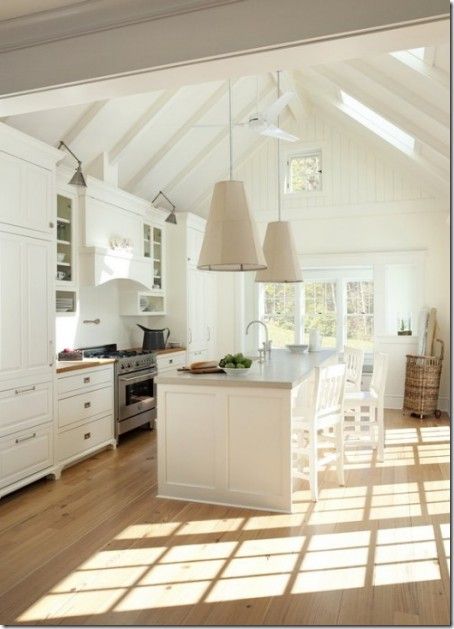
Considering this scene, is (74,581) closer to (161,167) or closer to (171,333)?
(171,333)

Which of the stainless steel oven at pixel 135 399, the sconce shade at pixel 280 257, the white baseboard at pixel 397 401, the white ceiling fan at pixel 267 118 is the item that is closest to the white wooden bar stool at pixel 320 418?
the sconce shade at pixel 280 257

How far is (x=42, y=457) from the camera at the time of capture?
159 inches

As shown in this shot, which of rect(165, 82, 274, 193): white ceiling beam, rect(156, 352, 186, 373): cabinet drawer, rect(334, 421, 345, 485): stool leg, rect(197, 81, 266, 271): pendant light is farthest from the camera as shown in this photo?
rect(165, 82, 274, 193): white ceiling beam

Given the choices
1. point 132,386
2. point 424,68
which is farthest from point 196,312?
Result: point 424,68

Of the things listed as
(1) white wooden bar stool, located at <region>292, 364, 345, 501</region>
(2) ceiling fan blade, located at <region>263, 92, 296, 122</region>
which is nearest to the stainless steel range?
(1) white wooden bar stool, located at <region>292, 364, 345, 501</region>

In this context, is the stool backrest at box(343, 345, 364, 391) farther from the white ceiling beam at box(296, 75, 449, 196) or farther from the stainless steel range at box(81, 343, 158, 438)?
the white ceiling beam at box(296, 75, 449, 196)

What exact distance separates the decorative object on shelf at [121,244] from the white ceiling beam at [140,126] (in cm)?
84

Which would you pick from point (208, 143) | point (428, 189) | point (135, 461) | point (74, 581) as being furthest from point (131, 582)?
point (428, 189)

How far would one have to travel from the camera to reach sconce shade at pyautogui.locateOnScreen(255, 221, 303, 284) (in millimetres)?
5020

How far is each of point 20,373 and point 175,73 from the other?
2.53 meters

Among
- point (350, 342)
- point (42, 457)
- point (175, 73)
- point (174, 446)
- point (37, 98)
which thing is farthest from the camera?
point (350, 342)

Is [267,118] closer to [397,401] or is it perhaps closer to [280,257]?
[280,257]

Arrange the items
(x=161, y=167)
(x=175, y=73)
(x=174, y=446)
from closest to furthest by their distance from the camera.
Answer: (x=175, y=73), (x=174, y=446), (x=161, y=167)

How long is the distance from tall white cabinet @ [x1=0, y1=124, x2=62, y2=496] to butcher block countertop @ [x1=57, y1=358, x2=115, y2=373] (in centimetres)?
23
